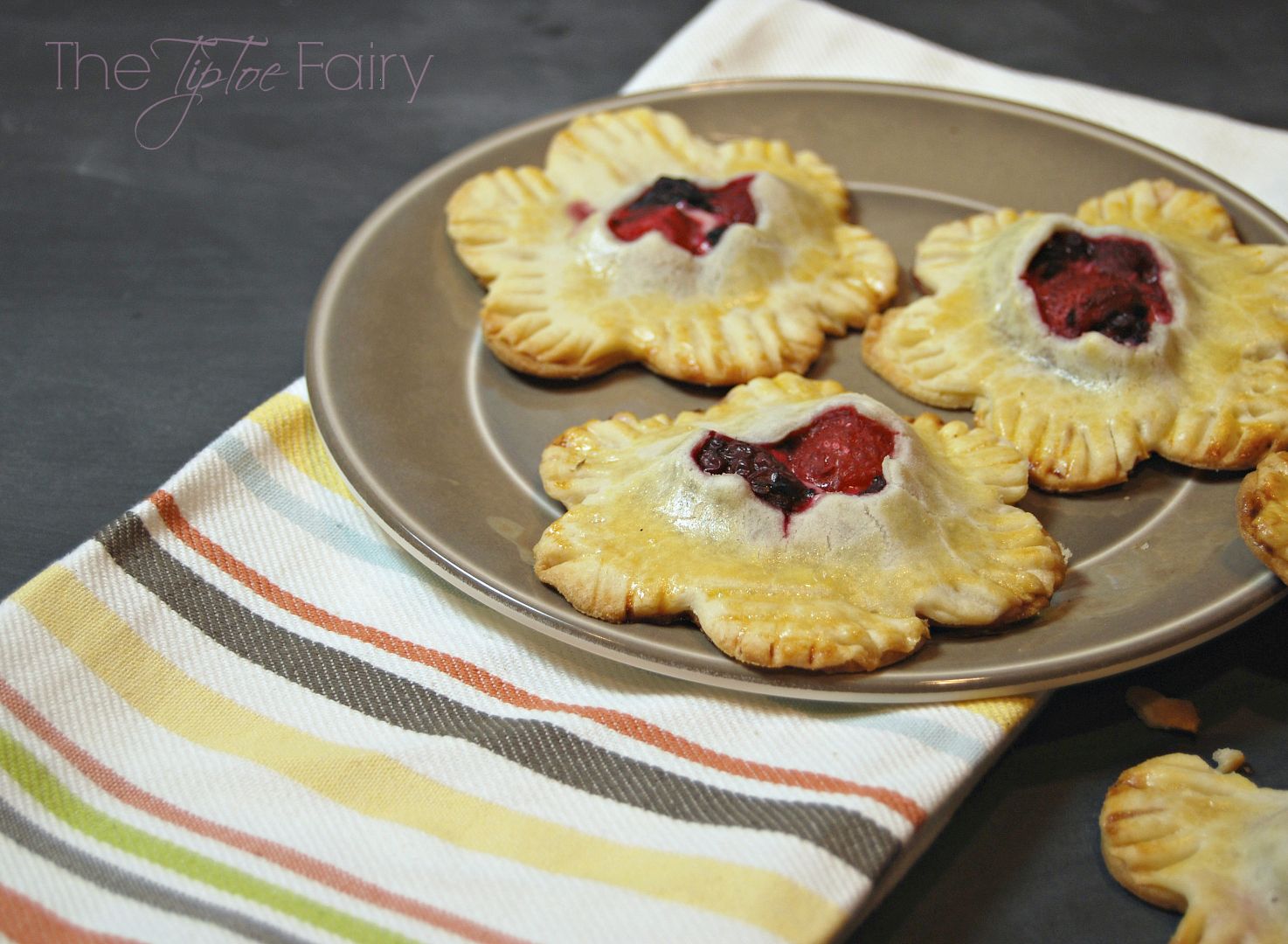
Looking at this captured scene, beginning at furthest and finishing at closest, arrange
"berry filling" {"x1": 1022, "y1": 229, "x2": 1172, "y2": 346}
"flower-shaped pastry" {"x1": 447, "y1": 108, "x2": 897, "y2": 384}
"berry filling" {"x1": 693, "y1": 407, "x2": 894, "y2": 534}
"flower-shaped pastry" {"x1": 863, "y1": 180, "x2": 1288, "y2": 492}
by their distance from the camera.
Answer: "flower-shaped pastry" {"x1": 447, "y1": 108, "x2": 897, "y2": 384} → "berry filling" {"x1": 1022, "y1": 229, "x2": 1172, "y2": 346} → "flower-shaped pastry" {"x1": 863, "y1": 180, "x2": 1288, "y2": 492} → "berry filling" {"x1": 693, "y1": 407, "x2": 894, "y2": 534}

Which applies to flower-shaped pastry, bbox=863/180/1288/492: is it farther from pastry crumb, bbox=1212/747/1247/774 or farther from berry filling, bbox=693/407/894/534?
pastry crumb, bbox=1212/747/1247/774

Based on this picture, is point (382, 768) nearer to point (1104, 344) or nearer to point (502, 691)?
point (502, 691)

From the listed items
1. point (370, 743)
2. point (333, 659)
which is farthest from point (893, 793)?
point (333, 659)

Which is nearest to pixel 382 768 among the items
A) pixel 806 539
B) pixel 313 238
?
pixel 806 539

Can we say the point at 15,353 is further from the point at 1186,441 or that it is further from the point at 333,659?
the point at 1186,441

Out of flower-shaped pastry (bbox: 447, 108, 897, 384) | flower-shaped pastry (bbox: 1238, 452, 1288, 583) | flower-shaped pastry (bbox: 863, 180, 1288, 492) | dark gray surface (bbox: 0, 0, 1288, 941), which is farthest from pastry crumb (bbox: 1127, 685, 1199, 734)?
flower-shaped pastry (bbox: 447, 108, 897, 384)

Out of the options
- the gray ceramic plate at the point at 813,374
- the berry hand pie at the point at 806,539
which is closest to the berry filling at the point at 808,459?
the berry hand pie at the point at 806,539
